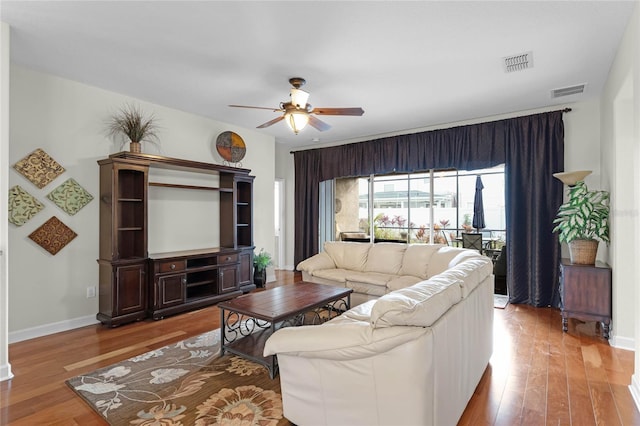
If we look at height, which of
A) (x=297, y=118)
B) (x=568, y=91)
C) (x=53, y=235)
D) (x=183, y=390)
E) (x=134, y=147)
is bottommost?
(x=183, y=390)

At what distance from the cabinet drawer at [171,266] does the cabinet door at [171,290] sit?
85 mm

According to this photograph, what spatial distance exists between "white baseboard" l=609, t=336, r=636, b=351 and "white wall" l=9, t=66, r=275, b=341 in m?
5.49

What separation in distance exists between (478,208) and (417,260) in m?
1.85

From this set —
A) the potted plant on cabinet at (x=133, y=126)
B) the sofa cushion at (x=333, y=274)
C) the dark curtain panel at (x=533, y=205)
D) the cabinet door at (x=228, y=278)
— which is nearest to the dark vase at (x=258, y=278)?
the cabinet door at (x=228, y=278)

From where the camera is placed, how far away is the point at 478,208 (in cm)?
548

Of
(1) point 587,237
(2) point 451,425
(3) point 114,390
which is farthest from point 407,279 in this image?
(3) point 114,390

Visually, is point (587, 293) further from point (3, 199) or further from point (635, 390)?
point (3, 199)

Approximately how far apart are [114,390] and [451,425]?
227 cm

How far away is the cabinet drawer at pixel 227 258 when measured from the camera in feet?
15.8

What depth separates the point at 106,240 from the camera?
154 inches

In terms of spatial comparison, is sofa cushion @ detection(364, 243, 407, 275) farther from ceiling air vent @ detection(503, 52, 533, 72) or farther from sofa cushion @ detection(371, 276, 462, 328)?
sofa cushion @ detection(371, 276, 462, 328)

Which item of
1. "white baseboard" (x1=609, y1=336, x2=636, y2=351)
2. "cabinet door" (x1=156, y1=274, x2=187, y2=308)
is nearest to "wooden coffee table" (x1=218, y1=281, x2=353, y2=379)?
"cabinet door" (x1=156, y1=274, x2=187, y2=308)

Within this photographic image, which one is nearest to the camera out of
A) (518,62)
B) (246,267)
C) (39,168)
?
(518,62)

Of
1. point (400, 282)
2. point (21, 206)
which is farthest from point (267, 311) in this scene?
point (21, 206)
